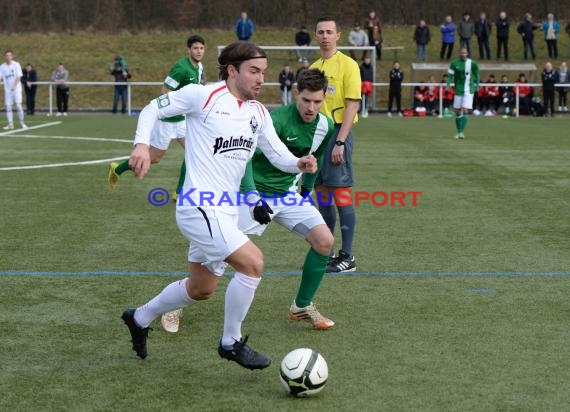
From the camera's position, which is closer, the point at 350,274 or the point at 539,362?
the point at 539,362

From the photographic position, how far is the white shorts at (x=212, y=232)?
5.46 m

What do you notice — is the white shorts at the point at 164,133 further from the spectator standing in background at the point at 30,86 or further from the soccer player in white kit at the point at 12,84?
the spectator standing in background at the point at 30,86

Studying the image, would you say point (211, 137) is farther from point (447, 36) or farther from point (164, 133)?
point (447, 36)

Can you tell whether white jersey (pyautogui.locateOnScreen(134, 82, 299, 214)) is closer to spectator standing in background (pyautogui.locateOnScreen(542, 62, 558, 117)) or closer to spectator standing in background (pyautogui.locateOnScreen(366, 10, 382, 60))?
spectator standing in background (pyautogui.locateOnScreen(542, 62, 558, 117))

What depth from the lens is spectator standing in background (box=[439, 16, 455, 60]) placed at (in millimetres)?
40531

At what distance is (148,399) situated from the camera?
5105 millimetres

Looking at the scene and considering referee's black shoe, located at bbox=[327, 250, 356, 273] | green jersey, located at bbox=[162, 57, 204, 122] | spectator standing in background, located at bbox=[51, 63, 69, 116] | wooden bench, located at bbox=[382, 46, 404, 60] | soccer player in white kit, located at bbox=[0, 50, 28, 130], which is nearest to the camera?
referee's black shoe, located at bbox=[327, 250, 356, 273]

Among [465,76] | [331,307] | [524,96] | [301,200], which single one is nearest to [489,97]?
[524,96]

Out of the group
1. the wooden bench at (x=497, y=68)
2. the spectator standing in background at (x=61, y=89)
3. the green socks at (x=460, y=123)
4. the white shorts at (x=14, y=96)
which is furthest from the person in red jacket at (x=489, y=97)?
the white shorts at (x=14, y=96)

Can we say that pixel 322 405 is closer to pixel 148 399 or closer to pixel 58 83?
pixel 148 399

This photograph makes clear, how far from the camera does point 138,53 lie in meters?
47.6

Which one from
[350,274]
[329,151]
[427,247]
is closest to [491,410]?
[350,274]

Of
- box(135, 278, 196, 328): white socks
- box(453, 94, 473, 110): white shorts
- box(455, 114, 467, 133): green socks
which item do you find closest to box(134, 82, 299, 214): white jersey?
box(135, 278, 196, 328): white socks

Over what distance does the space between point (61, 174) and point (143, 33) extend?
A: 123ft
